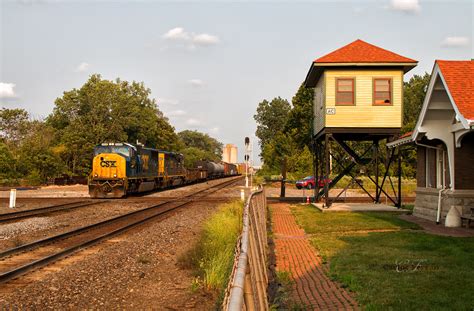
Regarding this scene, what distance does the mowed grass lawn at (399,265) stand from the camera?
6.97m

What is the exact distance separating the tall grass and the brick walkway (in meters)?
1.15

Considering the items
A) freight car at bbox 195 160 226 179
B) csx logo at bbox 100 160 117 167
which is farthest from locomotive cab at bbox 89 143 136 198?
freight car at bbox 195 160 226 179

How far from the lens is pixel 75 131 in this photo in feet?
221

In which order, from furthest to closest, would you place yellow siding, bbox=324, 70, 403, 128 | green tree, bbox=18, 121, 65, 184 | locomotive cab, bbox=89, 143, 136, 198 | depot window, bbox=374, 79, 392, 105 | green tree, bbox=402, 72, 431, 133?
1. green tree, bbox=402, 72, 431, 133
2. green tree, bbox=18, 121, 65, 184
3. locomotive cab, bbox=89, 143, 136, 198
4. depot window, bbox=374, 79, 392, 105
5. yellow siding, bbox=324, 70, 403, 128

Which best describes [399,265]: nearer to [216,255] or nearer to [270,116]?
[216,255]

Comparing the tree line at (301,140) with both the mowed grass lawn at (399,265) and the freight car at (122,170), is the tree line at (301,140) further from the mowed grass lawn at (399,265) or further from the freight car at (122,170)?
the mowed grass lawn at (399,265)

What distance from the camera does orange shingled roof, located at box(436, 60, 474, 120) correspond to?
11.6 m

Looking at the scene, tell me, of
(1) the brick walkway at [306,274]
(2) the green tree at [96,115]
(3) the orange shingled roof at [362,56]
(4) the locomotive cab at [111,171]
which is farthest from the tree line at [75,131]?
(1) the brick walkway at [306,274]

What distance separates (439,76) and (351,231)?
5333 millimetres

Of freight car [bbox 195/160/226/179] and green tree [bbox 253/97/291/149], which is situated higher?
green tree [bbox 253/97/291/149]

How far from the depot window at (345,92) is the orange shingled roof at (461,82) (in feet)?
24.8

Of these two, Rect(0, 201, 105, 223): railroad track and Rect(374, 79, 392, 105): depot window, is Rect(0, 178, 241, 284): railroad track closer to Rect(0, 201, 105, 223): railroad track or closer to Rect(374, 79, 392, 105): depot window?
Rect(0, 201, 105, 223): railroad track

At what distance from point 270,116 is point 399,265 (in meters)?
107

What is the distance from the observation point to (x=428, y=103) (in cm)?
1455
